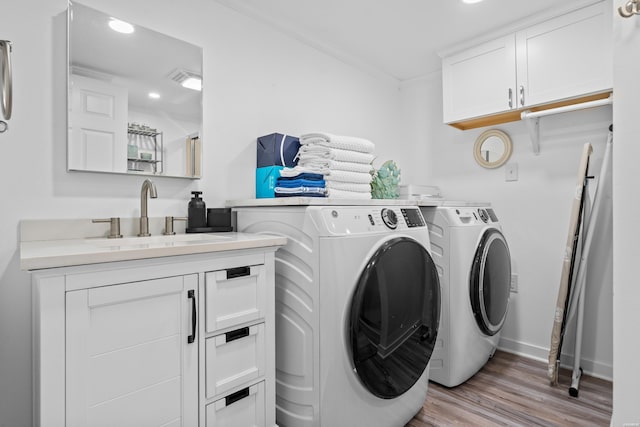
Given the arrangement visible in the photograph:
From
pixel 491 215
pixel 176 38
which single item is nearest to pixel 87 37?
pixel 176 38

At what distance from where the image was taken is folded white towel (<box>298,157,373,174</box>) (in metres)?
1.77

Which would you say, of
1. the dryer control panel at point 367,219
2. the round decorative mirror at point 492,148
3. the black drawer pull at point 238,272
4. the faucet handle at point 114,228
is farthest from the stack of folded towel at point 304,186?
the round decorative mirror at point 492,148

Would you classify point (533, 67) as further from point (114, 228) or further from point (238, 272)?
point (114, 228)

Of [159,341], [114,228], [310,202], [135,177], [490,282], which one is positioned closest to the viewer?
[159,341]

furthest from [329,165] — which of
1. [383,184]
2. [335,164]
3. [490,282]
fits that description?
[490,282]

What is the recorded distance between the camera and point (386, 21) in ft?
7.24

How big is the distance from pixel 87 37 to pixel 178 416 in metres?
1.58

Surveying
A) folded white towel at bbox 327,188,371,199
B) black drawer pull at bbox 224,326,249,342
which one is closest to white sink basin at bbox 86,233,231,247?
black drawer pull at bbox 224,326,249,342

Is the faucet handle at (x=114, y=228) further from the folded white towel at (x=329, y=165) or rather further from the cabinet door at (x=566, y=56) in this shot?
the cabinet door at (x=566, y=56)

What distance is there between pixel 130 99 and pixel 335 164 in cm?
104

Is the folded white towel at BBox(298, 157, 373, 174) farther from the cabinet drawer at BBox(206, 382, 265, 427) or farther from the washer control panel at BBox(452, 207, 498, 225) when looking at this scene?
the cabinet drawer at BBox(206, 382, 265, 427)

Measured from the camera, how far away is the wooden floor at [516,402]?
1728mm

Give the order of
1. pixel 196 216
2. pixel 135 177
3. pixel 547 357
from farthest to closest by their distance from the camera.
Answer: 1. pixel 547 357
2. pixel 196 216
3. pixel 135 177

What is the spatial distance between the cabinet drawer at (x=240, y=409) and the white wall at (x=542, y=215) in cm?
213
